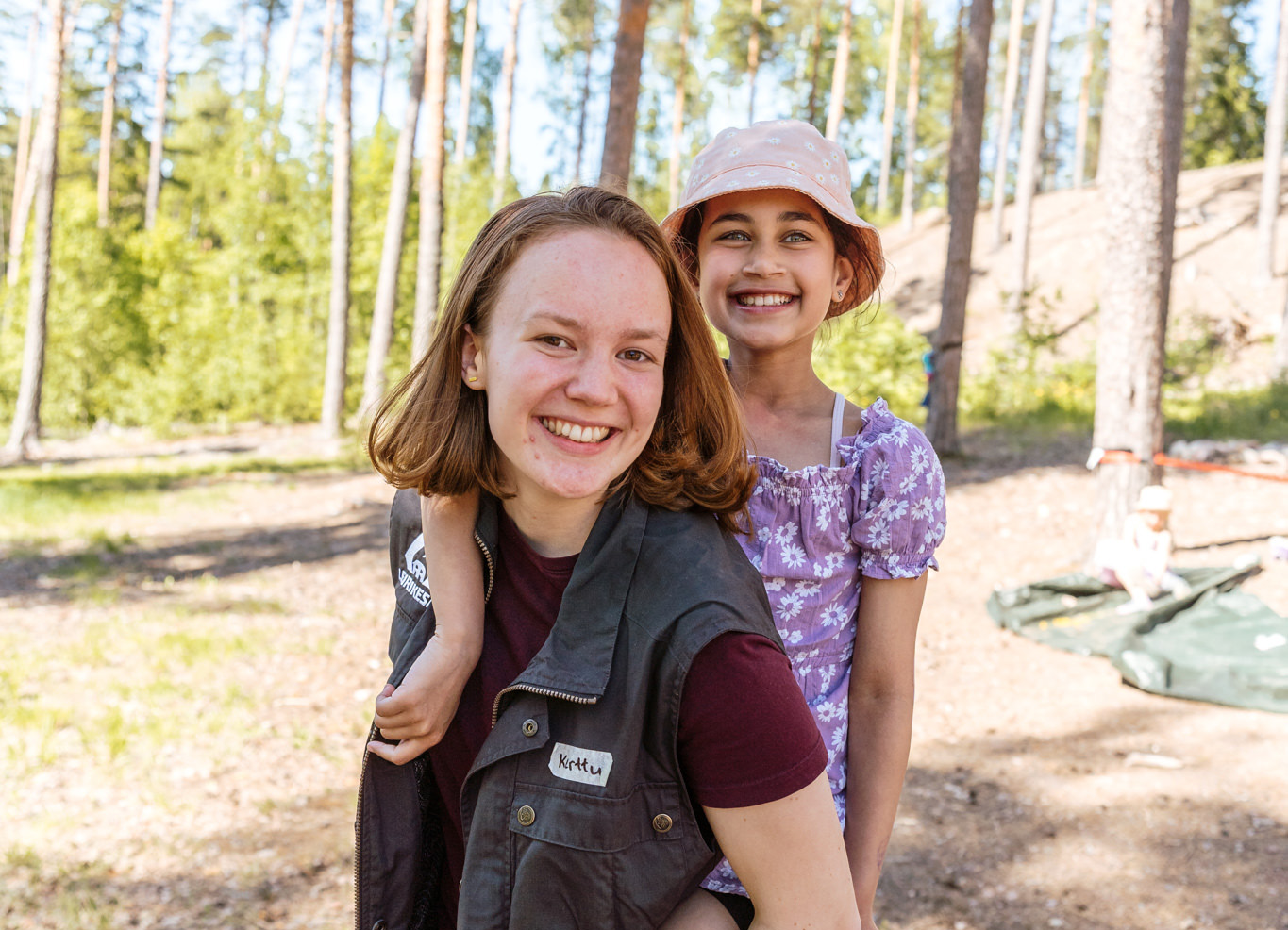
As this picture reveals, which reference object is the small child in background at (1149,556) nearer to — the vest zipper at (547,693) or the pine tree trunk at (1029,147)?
the vest zipper at (547,693)

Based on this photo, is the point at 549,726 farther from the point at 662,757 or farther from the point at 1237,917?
the point at 1237,917

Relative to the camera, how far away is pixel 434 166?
12992mm

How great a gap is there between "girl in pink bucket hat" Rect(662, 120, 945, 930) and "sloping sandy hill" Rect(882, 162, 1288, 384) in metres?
14.0

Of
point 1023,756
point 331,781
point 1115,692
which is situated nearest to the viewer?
point 331,781

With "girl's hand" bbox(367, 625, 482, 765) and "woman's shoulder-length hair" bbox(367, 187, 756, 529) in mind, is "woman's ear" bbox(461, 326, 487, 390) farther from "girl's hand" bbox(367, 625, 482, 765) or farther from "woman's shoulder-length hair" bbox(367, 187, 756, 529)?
"girl's hand" bbox(367, 625, 482, 765)

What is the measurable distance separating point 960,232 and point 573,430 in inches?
423

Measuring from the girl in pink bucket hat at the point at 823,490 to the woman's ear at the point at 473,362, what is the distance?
52 cm

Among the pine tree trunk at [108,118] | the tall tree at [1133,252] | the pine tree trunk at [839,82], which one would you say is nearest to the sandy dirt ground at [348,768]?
the tall tree at [1133,252]

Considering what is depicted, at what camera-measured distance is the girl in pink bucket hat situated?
179 centimetres

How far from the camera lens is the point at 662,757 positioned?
127 centimetres

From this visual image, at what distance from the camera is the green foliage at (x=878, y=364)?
12.4 metres

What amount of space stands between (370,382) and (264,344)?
4866 mm

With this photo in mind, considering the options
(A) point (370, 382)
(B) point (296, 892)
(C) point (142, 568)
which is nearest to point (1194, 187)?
(A) point (370, 382)

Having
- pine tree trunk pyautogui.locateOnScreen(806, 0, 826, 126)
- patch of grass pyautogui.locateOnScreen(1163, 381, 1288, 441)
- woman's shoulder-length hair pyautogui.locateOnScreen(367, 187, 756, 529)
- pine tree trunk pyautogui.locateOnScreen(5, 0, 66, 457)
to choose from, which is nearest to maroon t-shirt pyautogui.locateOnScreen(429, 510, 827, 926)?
woman's shoulder-length hair pyautogui.locateOnScreen(367, 187, 756, 529)
